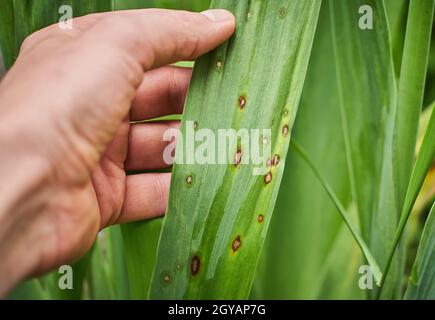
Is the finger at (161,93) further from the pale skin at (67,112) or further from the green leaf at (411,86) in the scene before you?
the green leaf at (411,86)

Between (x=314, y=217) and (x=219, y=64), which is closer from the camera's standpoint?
(x=219, y=64)

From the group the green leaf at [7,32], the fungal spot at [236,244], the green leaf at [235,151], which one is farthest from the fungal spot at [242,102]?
the green leaf at [7,32]

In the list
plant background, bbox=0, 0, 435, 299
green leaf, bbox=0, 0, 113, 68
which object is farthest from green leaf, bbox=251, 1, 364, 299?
green leaf, bbox=0, 0, 113, 68

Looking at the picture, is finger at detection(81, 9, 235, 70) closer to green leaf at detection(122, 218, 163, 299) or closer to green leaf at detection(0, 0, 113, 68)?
green leaf at detection(0, 0, 113, 68)

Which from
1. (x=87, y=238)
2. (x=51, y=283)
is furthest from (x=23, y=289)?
(x=87, y=238)

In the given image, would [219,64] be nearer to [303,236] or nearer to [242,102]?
[242,102]

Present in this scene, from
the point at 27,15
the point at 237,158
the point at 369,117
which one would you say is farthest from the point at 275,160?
the point at 27,15
